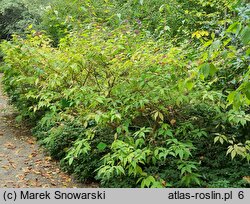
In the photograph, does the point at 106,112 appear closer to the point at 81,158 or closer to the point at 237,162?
the point at 81,158

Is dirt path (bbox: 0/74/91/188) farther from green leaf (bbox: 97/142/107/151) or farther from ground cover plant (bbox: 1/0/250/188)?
green leaf (bbox: 97/142/107/151)

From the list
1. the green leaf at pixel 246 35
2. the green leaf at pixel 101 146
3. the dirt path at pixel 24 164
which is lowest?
the dirt path at pixel 24 164

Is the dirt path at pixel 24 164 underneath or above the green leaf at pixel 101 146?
underneath

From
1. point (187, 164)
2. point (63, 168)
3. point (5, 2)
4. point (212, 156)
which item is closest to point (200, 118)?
point (212, 156)

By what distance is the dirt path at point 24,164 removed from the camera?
13.8ft

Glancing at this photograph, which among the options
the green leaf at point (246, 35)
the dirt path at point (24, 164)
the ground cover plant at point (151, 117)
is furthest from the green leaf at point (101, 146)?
the green leaf at point (246, 35)

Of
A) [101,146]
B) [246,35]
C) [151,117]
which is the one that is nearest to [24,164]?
[101,146]

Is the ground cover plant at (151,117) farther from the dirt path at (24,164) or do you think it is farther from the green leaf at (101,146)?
the dirt path at (24,164)

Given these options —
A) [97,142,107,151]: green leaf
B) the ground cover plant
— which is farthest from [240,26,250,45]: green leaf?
[97,142,107,151]: green leaf

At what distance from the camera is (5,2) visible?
14.4 metres

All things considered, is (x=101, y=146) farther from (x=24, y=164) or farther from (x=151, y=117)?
(x=24, y=164)

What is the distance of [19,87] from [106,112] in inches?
110

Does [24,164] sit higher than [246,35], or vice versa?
[246,35]

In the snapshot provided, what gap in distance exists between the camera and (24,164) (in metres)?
4.75
